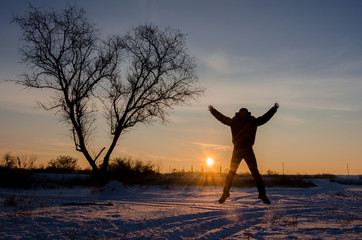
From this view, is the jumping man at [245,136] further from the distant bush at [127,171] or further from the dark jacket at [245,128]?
the distant bush at [127,171]

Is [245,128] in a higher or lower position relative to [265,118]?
lower

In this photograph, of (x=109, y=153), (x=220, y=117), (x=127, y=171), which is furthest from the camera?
(x=127, y=171)

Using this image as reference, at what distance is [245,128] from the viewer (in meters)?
7.29

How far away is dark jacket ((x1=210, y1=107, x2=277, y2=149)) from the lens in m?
7.25

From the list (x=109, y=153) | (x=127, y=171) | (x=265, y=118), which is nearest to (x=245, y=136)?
(x=265, y=118)

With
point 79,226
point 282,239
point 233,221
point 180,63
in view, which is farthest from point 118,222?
point 180,63

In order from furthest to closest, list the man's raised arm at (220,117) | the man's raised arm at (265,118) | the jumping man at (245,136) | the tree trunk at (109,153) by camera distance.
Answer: the tree trunk at (109,153) → the man's raised arm at (220,117) → the man's raised arm at (265,118) → the jumping man at (245,136)

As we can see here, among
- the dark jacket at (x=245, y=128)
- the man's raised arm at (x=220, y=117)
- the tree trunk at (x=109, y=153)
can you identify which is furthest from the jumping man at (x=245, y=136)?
the tree trunk at (x=109, y=153)

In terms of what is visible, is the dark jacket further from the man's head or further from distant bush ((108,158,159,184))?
distant bush ((108,158,159,184))

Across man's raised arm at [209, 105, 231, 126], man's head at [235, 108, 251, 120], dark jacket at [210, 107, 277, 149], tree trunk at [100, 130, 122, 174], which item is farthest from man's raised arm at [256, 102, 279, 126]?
tree trunk at [100, 130, 122, 174]

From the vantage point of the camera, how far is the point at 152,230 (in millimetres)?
6758

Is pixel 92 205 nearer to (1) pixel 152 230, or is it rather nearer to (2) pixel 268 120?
(1) pixel 152 230

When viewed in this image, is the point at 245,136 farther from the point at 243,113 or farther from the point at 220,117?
the point at 220,117

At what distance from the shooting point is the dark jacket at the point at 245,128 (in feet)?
23.8
